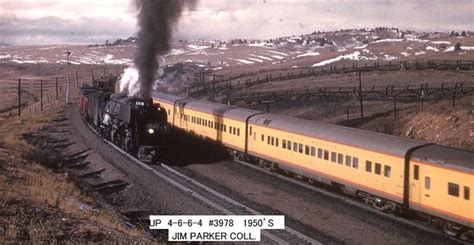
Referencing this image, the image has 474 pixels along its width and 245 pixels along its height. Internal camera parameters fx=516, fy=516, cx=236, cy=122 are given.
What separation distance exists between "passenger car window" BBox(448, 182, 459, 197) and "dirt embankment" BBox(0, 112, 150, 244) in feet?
30.4

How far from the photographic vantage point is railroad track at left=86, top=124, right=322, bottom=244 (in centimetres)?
1562

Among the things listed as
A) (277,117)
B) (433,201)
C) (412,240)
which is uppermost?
(277,117)

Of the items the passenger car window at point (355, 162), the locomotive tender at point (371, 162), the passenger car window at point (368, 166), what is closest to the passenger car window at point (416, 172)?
the locomotive tender at point (371, 162)

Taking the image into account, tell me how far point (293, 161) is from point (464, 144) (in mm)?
12709

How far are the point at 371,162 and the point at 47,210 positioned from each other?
454 inches

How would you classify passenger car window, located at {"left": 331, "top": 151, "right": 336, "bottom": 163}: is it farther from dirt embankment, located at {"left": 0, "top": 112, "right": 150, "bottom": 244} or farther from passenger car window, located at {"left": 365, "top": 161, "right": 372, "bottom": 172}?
dirt embankment, located at {"left": 0, "top": 112, "right": 150, "bottom": 244}

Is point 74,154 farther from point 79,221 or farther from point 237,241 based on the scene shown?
point 237,241

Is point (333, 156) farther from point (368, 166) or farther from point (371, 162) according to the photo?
point (371, 162)

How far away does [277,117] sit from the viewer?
87.9 ft

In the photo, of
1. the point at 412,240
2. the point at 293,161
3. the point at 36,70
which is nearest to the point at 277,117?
the point at 293,161

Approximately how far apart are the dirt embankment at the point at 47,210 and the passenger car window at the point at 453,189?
9272 millimetres

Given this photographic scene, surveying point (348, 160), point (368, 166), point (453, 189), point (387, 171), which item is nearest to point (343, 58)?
point (348, 160)

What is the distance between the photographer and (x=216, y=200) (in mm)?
20297

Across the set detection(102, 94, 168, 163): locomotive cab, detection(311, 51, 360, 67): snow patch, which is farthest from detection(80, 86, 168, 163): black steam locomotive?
detection(311, 51, 360, 67): snow patch
